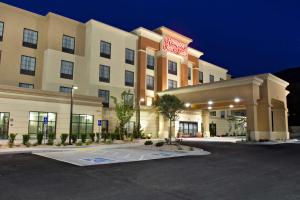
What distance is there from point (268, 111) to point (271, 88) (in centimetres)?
326

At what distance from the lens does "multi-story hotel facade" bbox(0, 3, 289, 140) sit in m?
29.2

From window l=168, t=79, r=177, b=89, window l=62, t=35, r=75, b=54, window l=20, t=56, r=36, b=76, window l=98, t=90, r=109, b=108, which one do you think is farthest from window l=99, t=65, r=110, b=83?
window l=168, t=79, r=177, b=89

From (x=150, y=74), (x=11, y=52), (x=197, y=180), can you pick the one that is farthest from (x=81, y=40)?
(x=197, y=180)

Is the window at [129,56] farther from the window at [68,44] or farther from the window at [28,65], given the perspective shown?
the window at [28,65]

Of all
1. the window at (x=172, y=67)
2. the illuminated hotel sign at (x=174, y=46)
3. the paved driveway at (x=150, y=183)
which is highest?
the illuminated hotel sign at (x=174, y=46)

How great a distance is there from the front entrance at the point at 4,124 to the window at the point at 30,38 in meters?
9.96

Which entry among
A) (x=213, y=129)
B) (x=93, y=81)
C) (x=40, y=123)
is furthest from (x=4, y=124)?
(x=213, y=129)

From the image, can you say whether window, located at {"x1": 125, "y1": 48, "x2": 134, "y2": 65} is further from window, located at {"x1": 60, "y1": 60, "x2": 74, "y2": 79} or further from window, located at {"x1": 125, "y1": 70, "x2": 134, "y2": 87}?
window, located at {"x1": 60, "y1": 60, "x2": 74, "y2": 79}

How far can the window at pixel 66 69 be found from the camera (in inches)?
1320

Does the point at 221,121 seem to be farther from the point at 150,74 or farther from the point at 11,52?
the point at 11,52

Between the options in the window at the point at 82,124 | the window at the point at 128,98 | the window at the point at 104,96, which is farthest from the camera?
the window at the point at 128,98

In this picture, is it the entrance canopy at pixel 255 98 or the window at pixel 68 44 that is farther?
the window at pixel 68 44

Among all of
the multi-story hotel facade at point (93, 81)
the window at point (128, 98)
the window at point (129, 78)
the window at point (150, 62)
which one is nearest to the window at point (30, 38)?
the multi-story hotel facade at point (93, 81)

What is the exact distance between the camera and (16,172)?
10.9 metres
